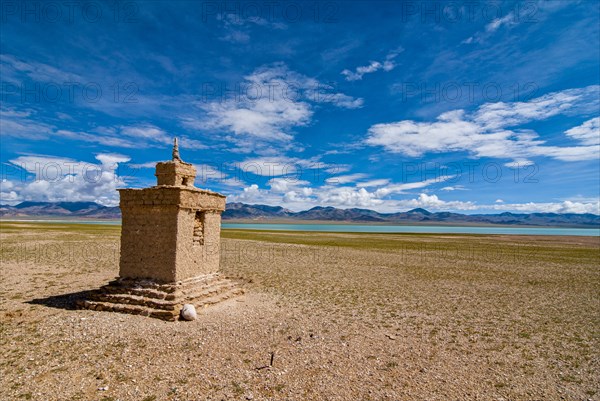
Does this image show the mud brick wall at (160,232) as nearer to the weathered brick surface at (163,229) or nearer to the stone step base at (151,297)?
the weathered brick surface at (163,229)

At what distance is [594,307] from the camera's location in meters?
17.5

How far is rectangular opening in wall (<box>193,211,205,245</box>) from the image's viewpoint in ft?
54.3

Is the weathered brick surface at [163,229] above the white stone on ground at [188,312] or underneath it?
above

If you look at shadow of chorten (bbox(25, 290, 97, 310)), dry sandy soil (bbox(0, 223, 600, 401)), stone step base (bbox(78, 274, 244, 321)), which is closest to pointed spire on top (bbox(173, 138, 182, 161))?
stone step base (bbox(78, 274, 244, 321))

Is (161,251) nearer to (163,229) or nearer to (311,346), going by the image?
(163,229)

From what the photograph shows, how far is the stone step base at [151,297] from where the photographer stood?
13.3 meters

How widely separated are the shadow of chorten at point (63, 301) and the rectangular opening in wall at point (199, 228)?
5.32 metres

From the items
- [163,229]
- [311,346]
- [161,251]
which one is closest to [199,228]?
[163,229]

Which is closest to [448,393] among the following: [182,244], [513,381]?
[513,381]

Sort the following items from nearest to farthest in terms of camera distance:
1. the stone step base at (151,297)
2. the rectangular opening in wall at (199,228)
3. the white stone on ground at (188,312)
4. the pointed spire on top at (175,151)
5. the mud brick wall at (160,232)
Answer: the white stone on ground at (188,312)
the stone step base at (151,297)
the mud brick wall at (160,232)
the pointed spire on top at (175,151)
the rectangular opening in wall at (199,228)

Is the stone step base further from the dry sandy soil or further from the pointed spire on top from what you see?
the pointed spire on top

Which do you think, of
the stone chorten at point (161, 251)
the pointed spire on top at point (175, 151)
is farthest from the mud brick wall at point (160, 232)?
the pointed spire on top at point (175, 151)

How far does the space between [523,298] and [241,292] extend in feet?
55.4

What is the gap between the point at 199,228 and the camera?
54.9 feet
